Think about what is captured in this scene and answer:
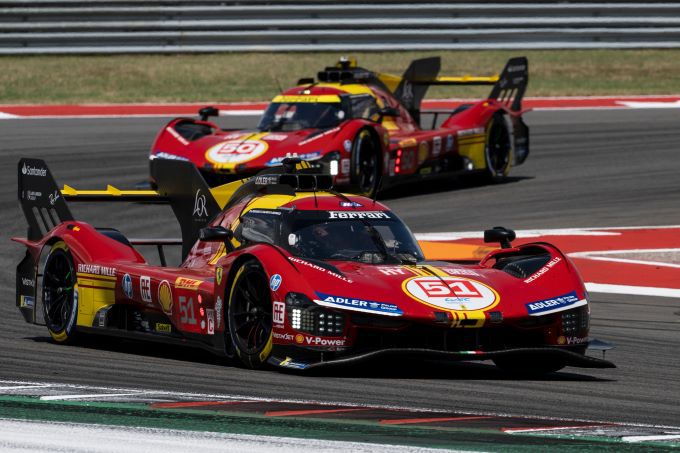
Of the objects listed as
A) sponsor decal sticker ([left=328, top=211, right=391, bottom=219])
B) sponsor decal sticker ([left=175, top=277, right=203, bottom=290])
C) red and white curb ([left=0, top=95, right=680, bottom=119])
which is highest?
sponsor decal sticker ([left=328, top=211, right=391, bottom=219])


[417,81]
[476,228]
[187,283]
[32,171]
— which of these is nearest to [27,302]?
[32,171]

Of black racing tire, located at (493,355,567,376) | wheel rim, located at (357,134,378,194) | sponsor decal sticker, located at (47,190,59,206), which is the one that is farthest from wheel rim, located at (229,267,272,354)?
wheel rim, located at (357,134,378,194)

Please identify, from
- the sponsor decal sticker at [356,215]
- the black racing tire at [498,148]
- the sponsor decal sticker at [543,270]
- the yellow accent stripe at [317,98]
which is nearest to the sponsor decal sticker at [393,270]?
the sponsor decal sticker at [356,215]

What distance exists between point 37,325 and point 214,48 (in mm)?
20242

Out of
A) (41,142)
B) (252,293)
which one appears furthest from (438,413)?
(41,142)

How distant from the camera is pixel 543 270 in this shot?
10.2m

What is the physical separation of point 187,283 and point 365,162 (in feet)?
32.3

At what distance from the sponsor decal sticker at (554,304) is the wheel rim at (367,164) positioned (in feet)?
32.9

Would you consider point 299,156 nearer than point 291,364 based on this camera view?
No

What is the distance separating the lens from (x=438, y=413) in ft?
26.5

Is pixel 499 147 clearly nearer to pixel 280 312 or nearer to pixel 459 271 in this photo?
pixel 459 271

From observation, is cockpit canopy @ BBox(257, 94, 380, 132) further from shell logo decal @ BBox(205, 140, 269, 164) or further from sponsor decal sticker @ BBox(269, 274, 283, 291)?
sponsor decal sticker @ BBox(269, 274, 283, 291)

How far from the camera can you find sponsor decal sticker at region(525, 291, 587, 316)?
32.0 ft

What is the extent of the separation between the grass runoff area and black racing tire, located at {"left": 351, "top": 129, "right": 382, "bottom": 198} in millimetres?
10914
